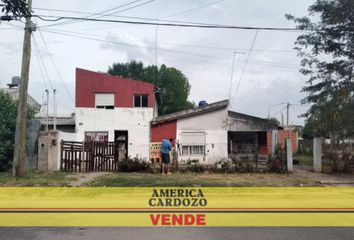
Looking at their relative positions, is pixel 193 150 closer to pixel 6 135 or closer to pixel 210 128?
pixel 210 128

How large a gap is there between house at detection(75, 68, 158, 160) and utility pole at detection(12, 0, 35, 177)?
15110 mm

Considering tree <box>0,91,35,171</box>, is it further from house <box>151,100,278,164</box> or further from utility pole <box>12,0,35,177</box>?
house <box>151,100,278,164</box>

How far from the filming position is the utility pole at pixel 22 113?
55.6 feet

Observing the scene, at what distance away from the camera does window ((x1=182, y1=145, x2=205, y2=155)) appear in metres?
30.3

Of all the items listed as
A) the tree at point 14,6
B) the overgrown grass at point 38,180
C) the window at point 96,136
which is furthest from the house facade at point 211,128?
the tree at point 14,6

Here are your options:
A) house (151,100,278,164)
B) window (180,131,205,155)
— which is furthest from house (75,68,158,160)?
window (180,131,205,155)

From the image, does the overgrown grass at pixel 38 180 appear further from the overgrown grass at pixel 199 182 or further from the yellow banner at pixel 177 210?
the yellow banner at pixel 177 210

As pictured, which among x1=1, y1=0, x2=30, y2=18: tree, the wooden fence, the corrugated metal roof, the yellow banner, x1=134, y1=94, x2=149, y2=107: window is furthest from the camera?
x1=134, y1=94, x2=149, y2=107: window

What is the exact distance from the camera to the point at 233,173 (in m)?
19.0

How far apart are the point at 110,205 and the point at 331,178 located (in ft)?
37.3

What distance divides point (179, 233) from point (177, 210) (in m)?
0.67

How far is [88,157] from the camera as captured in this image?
20.4 metres

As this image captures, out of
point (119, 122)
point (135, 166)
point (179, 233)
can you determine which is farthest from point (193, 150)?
point (179, 233)

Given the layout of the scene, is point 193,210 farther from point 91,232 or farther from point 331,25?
point 331,25
